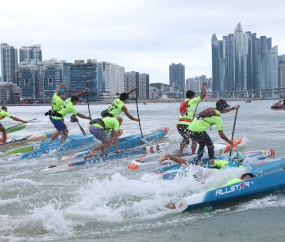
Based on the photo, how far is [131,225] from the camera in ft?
17.6

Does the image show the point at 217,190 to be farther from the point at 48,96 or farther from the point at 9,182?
the point at 48,96

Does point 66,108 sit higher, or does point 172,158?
point 66,108

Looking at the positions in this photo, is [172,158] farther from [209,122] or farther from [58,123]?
[58,123]

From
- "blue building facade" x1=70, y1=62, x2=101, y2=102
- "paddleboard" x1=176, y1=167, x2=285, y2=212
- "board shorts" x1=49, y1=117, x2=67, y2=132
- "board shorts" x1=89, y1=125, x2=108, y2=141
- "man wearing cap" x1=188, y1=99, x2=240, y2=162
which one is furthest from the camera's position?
"blue building facade" x1=70, y1=62, x2=101, y2=102

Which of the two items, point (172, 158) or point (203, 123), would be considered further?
point (203, 123)

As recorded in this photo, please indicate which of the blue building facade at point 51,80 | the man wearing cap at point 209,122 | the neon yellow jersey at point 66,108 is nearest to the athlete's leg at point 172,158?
the man wearing cap at point 209,122

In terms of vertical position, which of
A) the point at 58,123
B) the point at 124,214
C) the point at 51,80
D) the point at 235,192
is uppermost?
the point at 51,80

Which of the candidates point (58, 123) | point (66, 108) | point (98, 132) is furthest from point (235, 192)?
point (58, 123)

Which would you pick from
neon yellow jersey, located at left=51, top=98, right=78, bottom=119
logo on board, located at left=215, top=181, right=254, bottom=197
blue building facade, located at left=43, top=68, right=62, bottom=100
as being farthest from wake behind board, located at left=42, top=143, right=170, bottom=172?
blue building facade, located at left=43, top=68, right=62, bottom=100

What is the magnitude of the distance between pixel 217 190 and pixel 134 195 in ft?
5.52

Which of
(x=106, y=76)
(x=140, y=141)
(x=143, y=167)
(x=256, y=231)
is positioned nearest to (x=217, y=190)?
(x=256, y=231)

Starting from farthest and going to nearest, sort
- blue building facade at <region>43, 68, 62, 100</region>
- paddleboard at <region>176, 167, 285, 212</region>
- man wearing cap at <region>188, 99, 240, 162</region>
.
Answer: blue building facade at <region>43, 68, 62, 100</region>, man wearing cap at <region>188, 99, 240, 162</region>, paddleboard at <region>176, 167, 285, 212</region>

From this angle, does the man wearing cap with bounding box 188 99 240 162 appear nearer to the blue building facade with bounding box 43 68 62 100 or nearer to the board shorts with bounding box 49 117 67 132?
the board shorts with bounding box 49 117 67 132

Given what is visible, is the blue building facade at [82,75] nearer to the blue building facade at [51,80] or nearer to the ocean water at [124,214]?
the blue building facade at [51,80]
